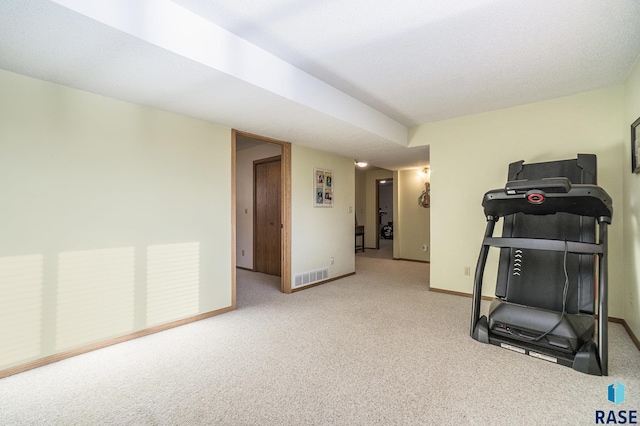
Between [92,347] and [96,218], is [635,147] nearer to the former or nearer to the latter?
[96,218]

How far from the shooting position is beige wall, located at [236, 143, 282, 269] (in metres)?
5.64

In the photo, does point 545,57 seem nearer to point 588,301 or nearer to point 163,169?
point 588,301

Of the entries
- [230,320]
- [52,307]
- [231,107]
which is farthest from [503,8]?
[52,307]

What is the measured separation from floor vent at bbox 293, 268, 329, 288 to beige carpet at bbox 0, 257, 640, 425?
132 cm

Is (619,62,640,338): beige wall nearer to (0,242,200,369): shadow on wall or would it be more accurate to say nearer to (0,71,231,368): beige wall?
(0,71,231,368): beige wall

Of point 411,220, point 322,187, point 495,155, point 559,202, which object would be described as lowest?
point 411,220

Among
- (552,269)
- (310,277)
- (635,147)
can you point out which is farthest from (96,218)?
(635,147)

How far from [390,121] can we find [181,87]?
270 cm

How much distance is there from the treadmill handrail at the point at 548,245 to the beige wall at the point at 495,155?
1.27 metres

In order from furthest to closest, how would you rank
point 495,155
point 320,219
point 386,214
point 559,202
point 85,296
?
1. point 386,214
2. point 320,219
3. point 495,155
4. point 85,296
5. point 559,202

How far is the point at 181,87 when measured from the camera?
230 cm

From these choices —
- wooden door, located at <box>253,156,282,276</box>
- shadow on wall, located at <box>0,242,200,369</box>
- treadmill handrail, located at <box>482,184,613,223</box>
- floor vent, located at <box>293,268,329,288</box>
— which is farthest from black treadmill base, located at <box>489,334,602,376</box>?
wooden door, located at <box>253,156,282,276</box>

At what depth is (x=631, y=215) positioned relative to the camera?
105 inches

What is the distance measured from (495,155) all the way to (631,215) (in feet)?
4.68
